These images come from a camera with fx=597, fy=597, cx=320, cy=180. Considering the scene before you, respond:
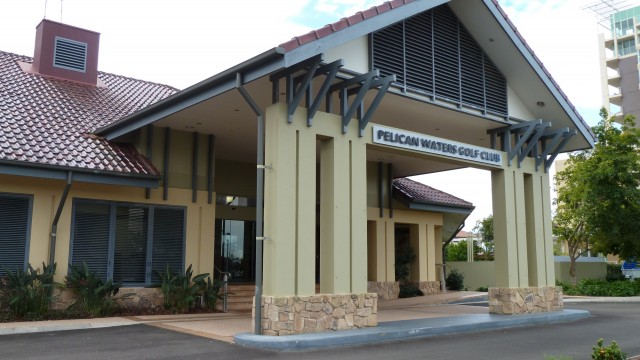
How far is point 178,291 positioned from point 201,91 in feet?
17.0

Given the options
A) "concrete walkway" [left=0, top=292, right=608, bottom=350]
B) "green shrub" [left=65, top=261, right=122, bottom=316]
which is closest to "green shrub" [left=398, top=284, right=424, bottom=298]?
"concrete walkway" [left=0, top=292, right=608, bottom=350]

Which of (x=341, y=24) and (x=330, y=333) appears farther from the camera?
(x=341, y=24)

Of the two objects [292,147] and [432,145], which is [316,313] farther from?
[432,145]

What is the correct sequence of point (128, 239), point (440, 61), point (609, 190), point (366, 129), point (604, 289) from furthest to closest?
point (604, 289), point (609, 190), point (128, 239), point (440, 61), point (366, 129)

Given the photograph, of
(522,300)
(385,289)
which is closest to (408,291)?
(385,289)

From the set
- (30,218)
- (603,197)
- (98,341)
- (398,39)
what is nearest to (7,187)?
(30,218)

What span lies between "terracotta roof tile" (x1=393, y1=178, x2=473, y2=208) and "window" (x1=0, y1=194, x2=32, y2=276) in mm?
12724

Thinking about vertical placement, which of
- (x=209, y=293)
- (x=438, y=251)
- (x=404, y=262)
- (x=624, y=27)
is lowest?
(x=209, y=293)

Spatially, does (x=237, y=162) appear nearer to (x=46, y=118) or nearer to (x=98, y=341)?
(x=46, y=118)

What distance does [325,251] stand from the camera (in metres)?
11.0

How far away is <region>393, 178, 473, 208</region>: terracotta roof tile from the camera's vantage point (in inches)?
861

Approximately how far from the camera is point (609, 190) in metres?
22.7

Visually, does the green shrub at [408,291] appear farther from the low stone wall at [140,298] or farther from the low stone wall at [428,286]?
the low stone wall at [140,298]

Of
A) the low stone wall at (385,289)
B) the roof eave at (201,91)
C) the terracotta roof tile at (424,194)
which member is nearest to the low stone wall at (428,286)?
the low stone wall at (385,289)
